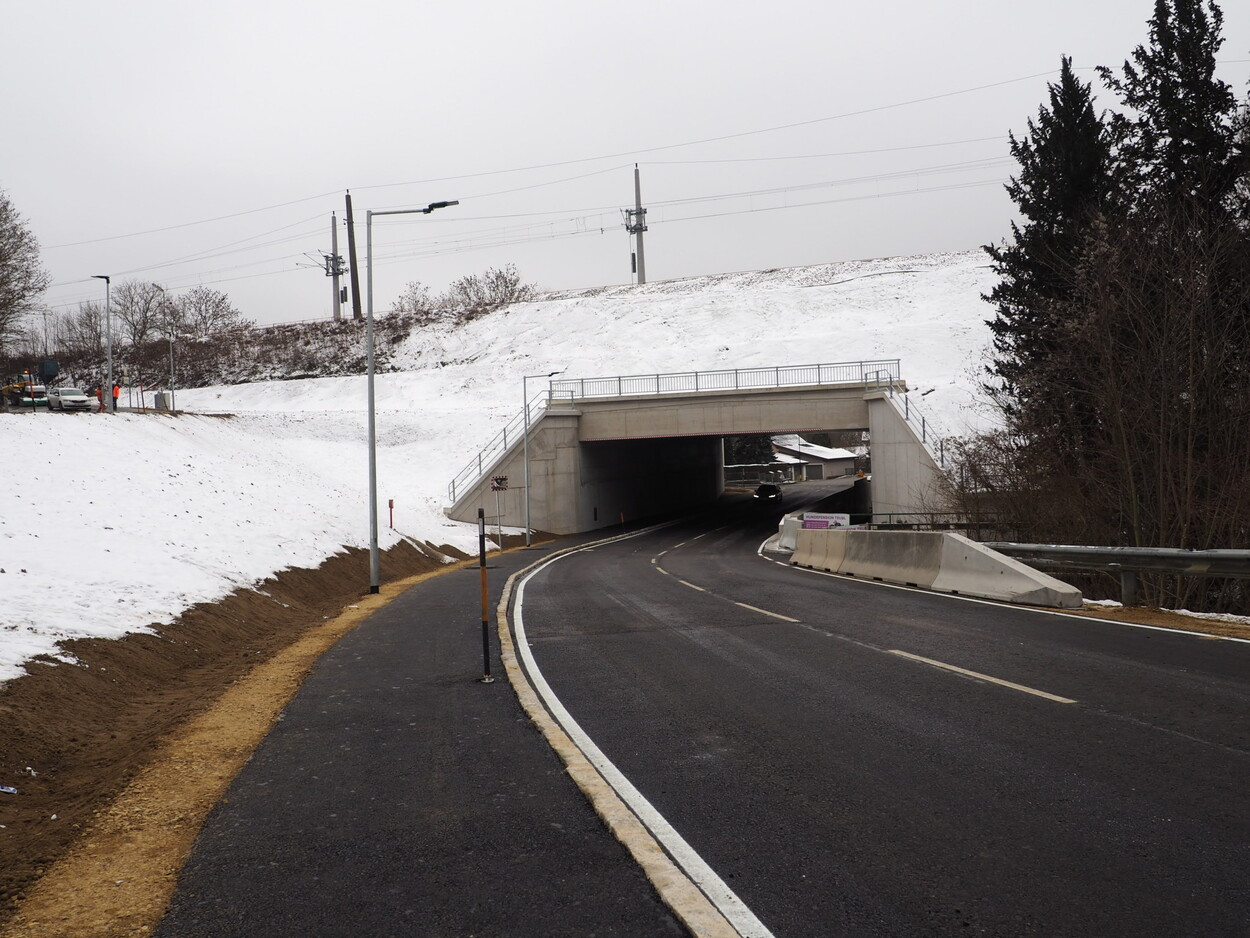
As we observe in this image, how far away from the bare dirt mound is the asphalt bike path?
0.97 m

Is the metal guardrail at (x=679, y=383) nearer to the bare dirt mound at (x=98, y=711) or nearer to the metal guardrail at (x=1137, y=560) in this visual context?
the metal guardrail at (x=1137, y=560)

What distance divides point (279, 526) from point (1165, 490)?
2034cm

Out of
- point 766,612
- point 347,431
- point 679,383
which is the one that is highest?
point 679,383

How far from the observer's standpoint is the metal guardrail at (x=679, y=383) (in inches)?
1722

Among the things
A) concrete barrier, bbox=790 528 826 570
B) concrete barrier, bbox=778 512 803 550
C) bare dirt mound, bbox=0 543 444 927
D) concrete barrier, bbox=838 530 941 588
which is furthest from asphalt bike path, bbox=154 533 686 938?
concrete barrier, bbox=778 512 803 550

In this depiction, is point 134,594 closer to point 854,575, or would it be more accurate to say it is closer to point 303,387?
point 854,575

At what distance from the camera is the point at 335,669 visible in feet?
34.1

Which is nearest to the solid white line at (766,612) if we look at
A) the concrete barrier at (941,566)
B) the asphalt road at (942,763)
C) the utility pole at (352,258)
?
the asphalt road at (942,763)

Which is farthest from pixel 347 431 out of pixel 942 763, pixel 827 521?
pixel 942 763

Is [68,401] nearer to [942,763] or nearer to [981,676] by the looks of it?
[981,676]

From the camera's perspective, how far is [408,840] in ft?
15.8

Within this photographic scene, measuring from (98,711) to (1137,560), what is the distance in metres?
14.0

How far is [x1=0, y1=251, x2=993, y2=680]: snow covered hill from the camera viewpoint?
13.7 meters

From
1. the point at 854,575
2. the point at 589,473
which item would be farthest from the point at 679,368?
the point at 854,575
